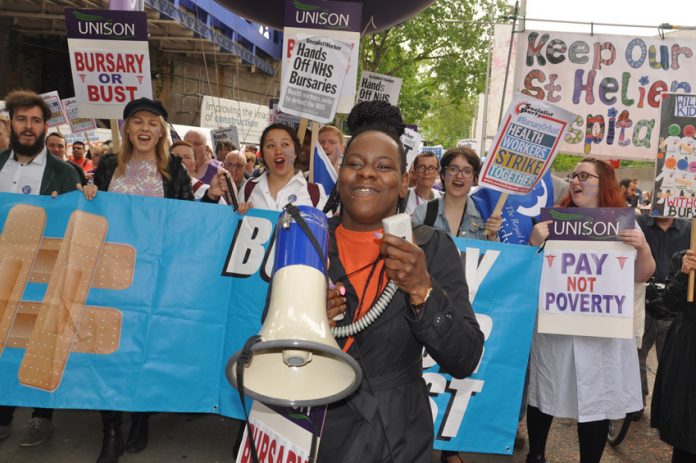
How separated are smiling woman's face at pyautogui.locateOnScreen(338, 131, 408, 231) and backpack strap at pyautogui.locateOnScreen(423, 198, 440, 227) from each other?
2254 mm

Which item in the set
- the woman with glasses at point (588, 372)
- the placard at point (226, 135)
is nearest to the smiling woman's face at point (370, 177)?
the woman with glasses at point (588, 372)

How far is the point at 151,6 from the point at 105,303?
12.7 meters

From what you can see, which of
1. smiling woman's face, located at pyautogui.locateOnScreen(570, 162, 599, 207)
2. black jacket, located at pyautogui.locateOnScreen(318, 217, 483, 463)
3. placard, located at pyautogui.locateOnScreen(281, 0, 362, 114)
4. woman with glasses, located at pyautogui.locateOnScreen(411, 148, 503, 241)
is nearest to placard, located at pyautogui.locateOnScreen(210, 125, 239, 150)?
placard, located at pyautogui.locateOnScreen(281, 0, 362, 114)

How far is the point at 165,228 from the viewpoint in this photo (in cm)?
385

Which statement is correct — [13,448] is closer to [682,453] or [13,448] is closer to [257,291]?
[257,291]

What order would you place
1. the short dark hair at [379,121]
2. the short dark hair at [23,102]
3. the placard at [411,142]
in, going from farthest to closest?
the placard at [411,142] → the short dark hair at [23,102] → the short dark hair at [379,121]

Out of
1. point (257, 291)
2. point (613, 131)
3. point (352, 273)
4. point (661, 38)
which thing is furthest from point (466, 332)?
point (661, 38)

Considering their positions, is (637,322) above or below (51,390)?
above

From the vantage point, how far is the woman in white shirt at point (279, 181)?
428 cm

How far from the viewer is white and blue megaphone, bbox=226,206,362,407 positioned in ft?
4.58

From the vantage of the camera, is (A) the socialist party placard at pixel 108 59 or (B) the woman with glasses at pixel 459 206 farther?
(A) the socialist party placard at pixel 108 59

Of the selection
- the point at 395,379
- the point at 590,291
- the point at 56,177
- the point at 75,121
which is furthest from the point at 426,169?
the point at 75,121

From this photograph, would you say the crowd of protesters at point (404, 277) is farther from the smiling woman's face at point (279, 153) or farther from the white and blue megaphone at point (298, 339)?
the white and blue megaphone at point (298, 339)

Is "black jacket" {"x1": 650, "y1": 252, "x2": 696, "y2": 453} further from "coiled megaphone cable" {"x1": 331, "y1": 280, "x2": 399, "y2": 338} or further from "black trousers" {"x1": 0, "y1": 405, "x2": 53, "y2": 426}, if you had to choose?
"black trousers" {"x1": 0, "y1": 405, "x2": 53, "y2": 426}
